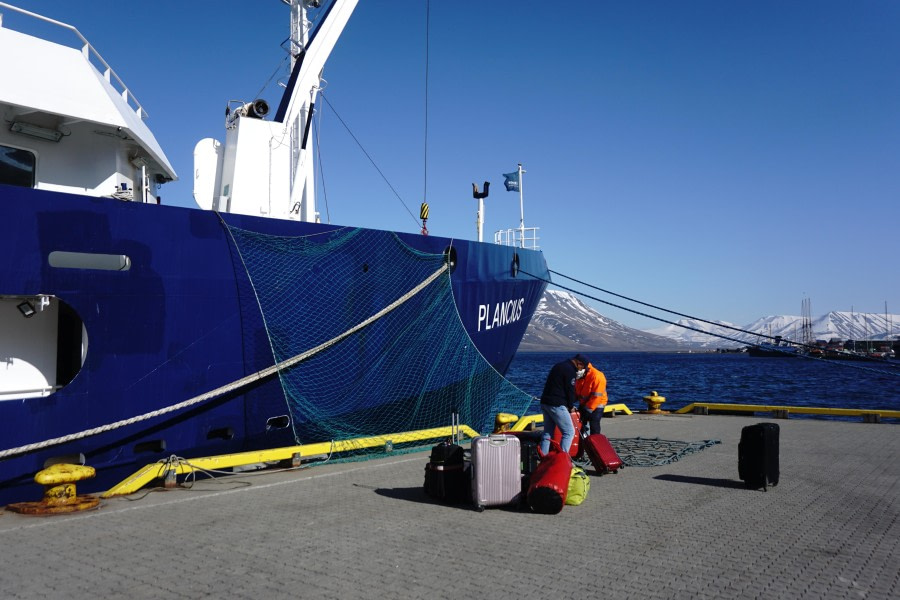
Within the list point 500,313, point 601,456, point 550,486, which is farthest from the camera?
point 500,313

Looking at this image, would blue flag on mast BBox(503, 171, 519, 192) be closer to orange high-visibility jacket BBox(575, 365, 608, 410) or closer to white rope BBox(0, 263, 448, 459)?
white rope BBox(0, 263, 448, 459)

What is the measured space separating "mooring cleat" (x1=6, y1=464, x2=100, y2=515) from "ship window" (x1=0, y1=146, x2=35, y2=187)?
153 inches

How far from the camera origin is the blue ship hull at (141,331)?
7324 mm

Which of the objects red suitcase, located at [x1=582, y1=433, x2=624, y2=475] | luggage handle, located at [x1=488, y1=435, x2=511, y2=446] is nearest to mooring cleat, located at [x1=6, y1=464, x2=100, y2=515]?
luggage handle, located at [x1=488, y1=435, x2=511, y2=446]

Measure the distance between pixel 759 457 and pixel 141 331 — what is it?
24.1 ft

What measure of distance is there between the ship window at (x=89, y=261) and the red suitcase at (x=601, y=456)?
6.12m

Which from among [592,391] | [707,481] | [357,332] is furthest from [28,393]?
[707,481]

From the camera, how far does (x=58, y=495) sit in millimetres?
6578

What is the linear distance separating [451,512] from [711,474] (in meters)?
3.81

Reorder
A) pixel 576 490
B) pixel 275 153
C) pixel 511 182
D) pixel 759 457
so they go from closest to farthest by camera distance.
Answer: pixel 576 490
pixel 759 457
pixel 275 153
pixel 511 182

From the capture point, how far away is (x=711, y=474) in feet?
27.5

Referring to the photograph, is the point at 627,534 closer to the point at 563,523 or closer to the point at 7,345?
the point at 563,523

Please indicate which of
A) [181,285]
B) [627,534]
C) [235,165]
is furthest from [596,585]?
[235,165]

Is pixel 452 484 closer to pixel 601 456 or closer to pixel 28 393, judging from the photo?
pixel 601 456
